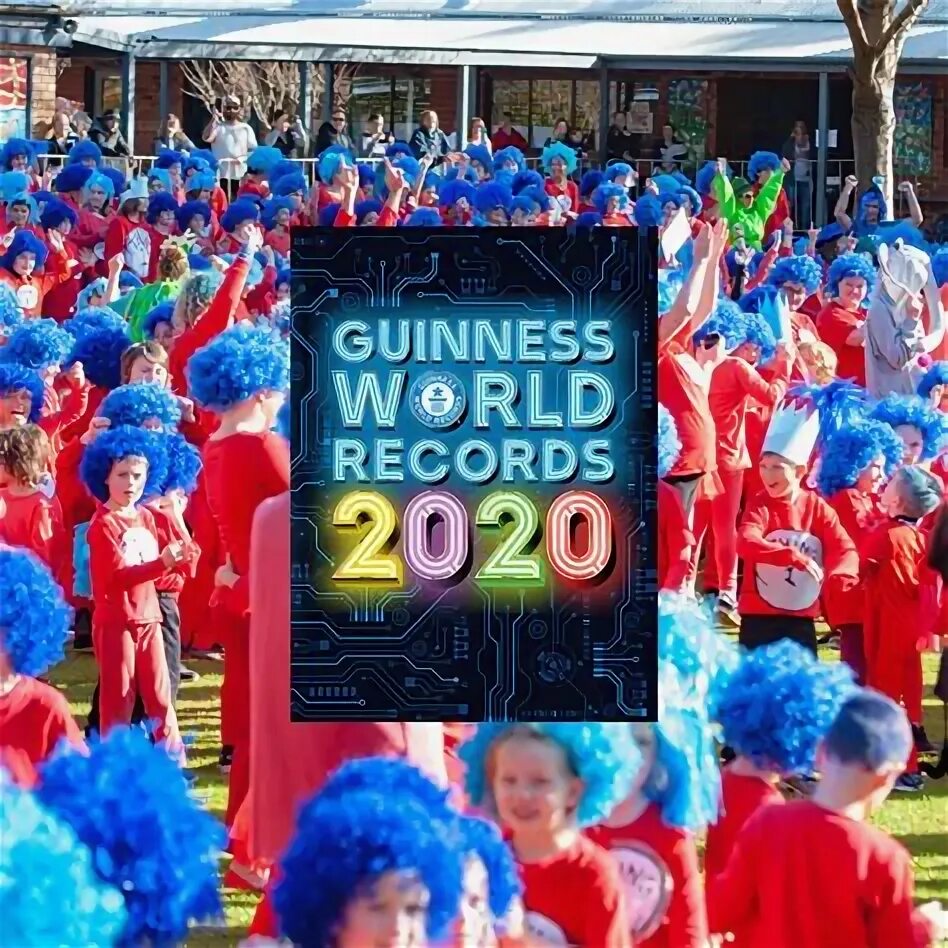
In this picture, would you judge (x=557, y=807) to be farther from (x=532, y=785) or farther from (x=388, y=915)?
(x=388, y=915)

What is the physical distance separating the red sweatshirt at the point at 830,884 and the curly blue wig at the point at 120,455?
2.81 m

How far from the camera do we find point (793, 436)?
6.71 metres

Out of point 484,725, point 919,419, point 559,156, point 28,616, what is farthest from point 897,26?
point 484,725

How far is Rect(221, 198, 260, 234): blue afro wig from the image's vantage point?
1511 cm

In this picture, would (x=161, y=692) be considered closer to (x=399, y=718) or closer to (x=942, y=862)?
(x=942, y=862)

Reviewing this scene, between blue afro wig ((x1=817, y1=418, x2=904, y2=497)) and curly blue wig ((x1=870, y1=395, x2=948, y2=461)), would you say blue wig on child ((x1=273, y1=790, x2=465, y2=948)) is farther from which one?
curly blue wig ((x1=870, y1=395, x2=948, y2=461))

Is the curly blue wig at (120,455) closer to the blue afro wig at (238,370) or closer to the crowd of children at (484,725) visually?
the crowd of children at (484,725)

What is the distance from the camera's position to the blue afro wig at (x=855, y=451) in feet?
22.9

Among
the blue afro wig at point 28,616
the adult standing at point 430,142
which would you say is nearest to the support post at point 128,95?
the adult standing at point 430,142

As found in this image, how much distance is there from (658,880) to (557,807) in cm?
36

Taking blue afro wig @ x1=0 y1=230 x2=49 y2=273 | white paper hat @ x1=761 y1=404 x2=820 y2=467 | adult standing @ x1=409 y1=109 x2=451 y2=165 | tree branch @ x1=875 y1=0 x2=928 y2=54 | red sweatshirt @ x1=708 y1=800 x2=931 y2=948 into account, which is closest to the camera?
red sweatshirt @ x1=708 y1=800 x2=931 y2=948

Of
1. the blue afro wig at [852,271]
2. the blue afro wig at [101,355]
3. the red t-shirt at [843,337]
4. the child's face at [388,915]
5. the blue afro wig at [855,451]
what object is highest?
the blue afro wig at [852,271]

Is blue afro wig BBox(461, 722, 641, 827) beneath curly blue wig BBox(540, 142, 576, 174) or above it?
beneath

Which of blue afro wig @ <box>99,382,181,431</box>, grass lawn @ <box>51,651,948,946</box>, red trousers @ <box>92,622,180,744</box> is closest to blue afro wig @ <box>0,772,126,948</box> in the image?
grass lawn @ <box>51,651,948,946</box>
